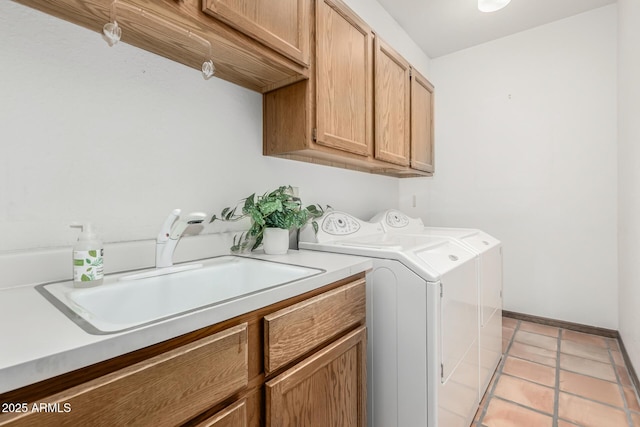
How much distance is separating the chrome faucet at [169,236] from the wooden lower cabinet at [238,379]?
51 centimetres

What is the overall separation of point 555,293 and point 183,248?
308cm

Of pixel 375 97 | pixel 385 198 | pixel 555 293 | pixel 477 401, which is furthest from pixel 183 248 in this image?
pixel 555 293

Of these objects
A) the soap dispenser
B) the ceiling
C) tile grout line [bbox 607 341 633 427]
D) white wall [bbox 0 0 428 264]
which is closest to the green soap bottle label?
the soap dispenser

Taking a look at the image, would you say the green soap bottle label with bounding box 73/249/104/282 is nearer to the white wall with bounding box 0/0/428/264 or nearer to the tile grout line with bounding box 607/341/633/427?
the white wall with bounding box 0/0/428/264

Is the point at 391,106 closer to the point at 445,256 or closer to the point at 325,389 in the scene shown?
the point at 445,256

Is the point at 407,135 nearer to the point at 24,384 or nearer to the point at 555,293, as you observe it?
the point at 555,293

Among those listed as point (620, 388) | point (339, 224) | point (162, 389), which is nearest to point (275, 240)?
point (339, 224)

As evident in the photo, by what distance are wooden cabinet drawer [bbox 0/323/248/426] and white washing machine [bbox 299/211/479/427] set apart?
0.73 m

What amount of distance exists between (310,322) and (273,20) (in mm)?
1136

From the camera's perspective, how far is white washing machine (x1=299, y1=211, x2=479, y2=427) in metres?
1.19

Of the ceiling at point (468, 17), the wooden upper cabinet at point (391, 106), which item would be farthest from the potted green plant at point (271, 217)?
the ceiling at point (468, 17)

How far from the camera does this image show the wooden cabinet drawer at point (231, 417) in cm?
67

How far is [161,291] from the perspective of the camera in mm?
1028

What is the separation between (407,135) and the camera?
7.59 feet
